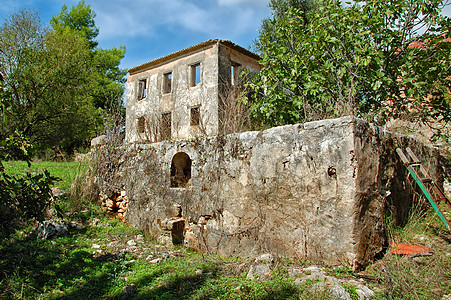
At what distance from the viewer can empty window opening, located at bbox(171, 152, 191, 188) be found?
6.54 m

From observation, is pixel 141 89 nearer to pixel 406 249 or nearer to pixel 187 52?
pixel 187 52

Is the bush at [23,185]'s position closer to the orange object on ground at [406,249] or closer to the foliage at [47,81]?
the orange object on ground at [406,249]

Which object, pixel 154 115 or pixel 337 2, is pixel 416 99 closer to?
pixel 337 2

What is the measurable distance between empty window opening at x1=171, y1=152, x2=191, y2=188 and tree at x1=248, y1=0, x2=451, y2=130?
2.05 meters

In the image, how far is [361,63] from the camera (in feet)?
20.3

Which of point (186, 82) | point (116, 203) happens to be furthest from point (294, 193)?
point (186, 82)

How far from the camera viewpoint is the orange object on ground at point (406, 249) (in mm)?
4039

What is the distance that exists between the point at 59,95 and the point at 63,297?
15.2 meters

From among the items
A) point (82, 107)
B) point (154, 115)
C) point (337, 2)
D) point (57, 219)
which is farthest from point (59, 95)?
point (337, 2)

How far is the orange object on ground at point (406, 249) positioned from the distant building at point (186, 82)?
9.84 meters

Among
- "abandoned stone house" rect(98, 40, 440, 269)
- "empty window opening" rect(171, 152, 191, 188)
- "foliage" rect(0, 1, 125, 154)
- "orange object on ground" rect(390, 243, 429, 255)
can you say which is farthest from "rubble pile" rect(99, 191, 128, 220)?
"foliage" rect(0, 1, 125, 154)

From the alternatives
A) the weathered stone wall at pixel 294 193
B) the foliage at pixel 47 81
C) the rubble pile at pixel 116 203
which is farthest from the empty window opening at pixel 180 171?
the foliage at pixel 47 81

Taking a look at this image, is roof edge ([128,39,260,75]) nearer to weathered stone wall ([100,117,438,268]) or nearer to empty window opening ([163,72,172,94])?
empty window opening ([163,72,172,94])

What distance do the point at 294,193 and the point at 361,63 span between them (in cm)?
332
